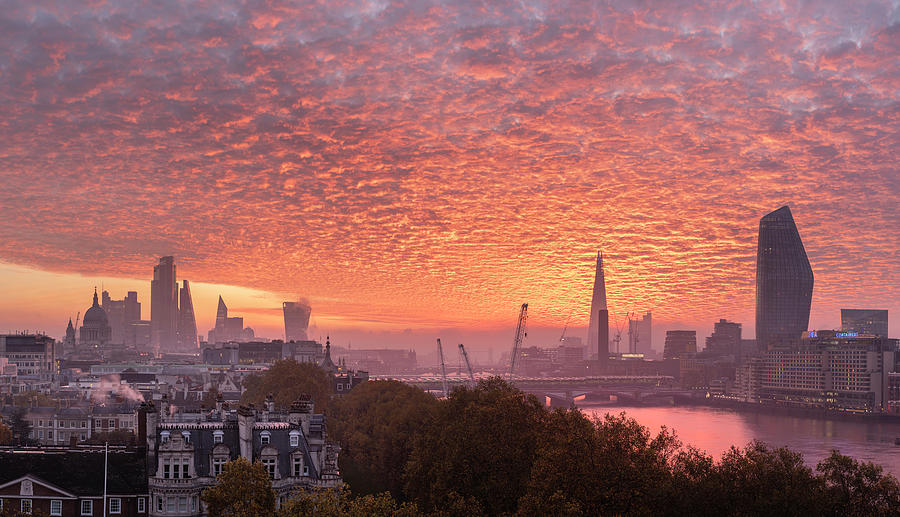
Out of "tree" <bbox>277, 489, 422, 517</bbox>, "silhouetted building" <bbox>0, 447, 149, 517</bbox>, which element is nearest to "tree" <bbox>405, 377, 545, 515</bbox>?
"tree" <bbox>277, 489, 422, 517</bbox>

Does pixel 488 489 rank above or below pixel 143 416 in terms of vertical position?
below

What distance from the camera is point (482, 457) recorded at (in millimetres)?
65875

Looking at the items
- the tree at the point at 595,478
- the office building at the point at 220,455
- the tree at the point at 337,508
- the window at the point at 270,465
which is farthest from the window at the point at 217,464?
the tree at the point at 595,478

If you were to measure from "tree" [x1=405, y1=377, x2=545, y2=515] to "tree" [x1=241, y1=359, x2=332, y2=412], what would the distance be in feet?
184

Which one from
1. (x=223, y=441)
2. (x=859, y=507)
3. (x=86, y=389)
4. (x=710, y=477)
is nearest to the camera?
(x=859, y=507)

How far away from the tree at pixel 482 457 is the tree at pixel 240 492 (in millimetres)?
15286

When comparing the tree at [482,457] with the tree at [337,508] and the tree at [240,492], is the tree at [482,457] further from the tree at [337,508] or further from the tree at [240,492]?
the tree at [240,492]

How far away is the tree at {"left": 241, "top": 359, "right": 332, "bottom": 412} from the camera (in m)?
129

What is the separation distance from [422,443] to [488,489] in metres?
15.0

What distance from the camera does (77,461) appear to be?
59844 millimetres

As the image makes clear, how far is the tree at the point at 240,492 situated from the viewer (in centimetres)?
4809

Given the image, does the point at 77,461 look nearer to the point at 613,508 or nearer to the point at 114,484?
the point at 114,484

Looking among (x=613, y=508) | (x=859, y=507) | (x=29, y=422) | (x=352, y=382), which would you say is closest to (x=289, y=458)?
(x=613, y=508)

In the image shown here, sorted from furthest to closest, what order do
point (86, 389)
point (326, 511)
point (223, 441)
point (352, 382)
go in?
1. point (352, 382)
2. point (86, 389)
3. point (223, 441)
4. point (326, 511)
